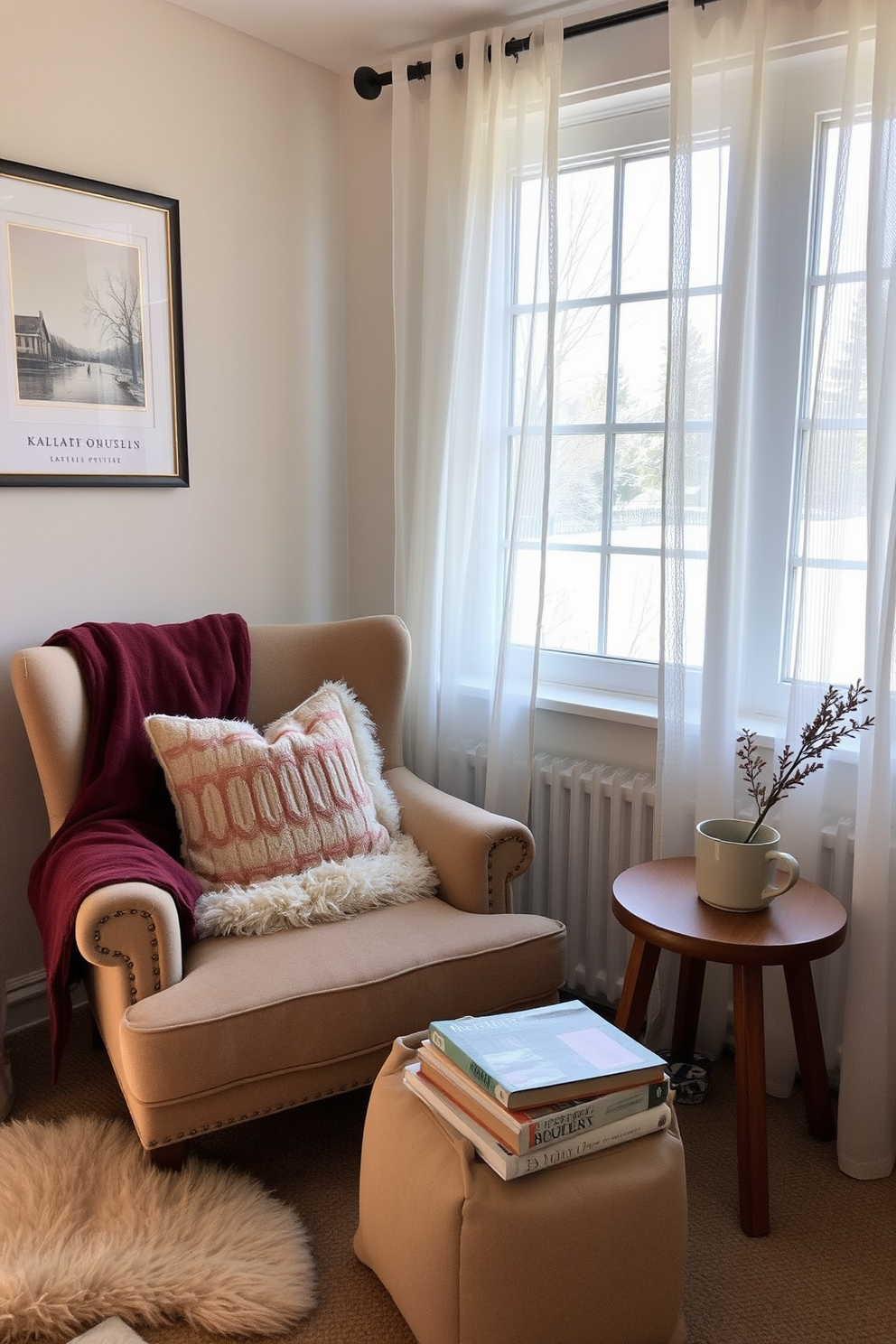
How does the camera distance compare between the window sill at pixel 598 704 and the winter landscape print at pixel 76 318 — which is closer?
the winter landscape print at pixel 76 318

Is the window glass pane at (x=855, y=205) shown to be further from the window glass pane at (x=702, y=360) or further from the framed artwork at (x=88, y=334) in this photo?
the framed artwork at (x=88, y=334)

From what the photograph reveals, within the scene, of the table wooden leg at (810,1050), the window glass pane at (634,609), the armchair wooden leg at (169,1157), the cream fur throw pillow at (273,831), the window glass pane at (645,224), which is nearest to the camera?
the armchair wooden leg at (169,1157)

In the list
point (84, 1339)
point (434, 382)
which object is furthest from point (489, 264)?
point (84, 1339)

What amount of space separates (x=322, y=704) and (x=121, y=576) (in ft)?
2.02

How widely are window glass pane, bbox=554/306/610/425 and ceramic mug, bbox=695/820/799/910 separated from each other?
118 cm

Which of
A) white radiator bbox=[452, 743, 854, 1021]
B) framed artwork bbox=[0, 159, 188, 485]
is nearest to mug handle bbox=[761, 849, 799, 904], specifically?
white radiator bbox=[452, 743, 854, 1021]

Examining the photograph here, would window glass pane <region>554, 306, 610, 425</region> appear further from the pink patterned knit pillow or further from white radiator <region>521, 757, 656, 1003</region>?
the pink patterned knit pillow

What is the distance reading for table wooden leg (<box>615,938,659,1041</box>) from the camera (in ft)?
7.16

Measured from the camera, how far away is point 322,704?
8.37 ft

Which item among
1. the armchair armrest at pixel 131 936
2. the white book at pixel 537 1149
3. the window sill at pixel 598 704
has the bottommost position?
the white book at pixel 537 1149

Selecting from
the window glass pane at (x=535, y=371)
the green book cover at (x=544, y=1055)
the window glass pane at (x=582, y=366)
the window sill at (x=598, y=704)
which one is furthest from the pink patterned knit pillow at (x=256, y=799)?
the window glass pane at (x=582, y=366)

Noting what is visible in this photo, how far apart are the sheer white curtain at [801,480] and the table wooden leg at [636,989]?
0.96 feet

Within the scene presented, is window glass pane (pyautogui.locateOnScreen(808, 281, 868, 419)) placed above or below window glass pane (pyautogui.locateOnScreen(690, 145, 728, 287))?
below

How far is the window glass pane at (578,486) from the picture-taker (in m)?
2.71
